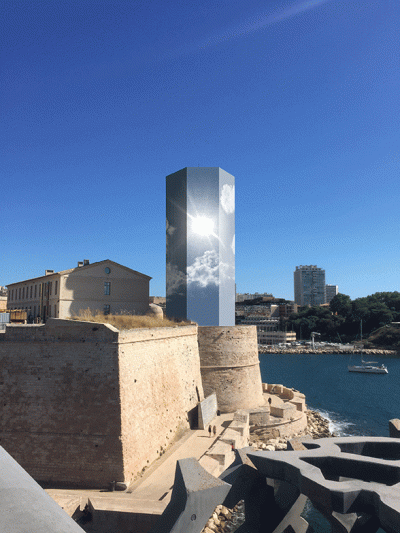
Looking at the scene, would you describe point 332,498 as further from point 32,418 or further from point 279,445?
point 279,445

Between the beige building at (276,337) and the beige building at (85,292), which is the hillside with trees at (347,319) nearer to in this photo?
the beige building at (276,337)

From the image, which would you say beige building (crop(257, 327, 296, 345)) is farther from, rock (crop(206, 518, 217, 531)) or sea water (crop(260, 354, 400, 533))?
rock (crop(206, 518, 217, 531))

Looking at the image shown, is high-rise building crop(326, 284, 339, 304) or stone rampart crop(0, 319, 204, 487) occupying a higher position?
high-rise building crop(326, 284, 339, 304)

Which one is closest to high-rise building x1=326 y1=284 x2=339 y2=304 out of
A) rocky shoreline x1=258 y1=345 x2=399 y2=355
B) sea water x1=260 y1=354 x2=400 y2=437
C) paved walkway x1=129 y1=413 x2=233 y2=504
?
rocky shoreline x1=258 y1=345 x2=399 y2=355

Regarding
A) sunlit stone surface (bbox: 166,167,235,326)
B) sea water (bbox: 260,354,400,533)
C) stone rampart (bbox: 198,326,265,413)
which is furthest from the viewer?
sea water (bbox: 260,354,400,533)

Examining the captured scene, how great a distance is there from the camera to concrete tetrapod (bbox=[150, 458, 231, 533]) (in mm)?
7121

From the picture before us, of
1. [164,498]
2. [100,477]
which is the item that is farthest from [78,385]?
[164,498]

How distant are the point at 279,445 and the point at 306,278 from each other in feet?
474

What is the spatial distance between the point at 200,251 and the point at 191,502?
16.5 m

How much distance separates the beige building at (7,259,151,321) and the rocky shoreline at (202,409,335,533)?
9647mm

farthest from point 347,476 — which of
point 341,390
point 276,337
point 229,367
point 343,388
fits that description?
point 276,337

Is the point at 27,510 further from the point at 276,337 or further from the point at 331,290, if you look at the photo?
the point at 331,290

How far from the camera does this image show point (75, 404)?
492 inches

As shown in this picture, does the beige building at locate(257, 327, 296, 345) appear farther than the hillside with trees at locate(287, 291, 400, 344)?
No
